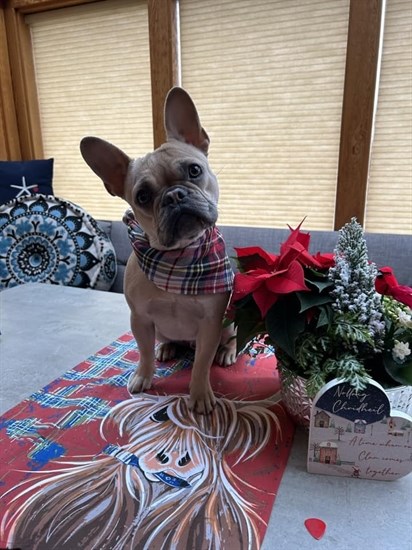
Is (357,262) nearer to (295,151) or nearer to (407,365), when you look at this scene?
(407,365)

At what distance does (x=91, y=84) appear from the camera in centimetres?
280

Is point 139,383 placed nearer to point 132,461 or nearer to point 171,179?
point 132,461

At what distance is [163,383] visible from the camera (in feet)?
2.80

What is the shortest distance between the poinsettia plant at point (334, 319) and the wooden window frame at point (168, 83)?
64.0 inches

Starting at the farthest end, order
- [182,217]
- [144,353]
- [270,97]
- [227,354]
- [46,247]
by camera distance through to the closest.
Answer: [270,97], [46,247], [227,354], [144,353], [182,217]

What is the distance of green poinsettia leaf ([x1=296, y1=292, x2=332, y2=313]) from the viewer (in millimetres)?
570

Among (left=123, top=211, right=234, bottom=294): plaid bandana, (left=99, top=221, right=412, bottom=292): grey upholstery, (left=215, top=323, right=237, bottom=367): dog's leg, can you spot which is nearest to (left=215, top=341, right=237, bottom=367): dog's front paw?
(left=215, top=323, right=237, bottom=367): dog's leg

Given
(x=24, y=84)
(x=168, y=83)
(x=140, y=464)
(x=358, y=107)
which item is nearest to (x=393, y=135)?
(x=358, y=107)

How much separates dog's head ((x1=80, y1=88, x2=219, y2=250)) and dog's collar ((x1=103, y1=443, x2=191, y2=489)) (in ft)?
1.17

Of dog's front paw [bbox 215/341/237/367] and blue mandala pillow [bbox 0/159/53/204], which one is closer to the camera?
dog's front paw [bbox 215/341/237/367]

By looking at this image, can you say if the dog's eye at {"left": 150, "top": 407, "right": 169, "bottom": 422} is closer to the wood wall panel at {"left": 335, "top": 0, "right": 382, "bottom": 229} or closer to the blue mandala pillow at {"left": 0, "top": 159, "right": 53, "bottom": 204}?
the wood wall panel at {"left": 335, "top": 0, "right": 382, "bottom": 229}

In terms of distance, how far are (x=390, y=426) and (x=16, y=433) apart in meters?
0.59

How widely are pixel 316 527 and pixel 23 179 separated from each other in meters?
2.40

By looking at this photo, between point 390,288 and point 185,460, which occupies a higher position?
point 390,288
